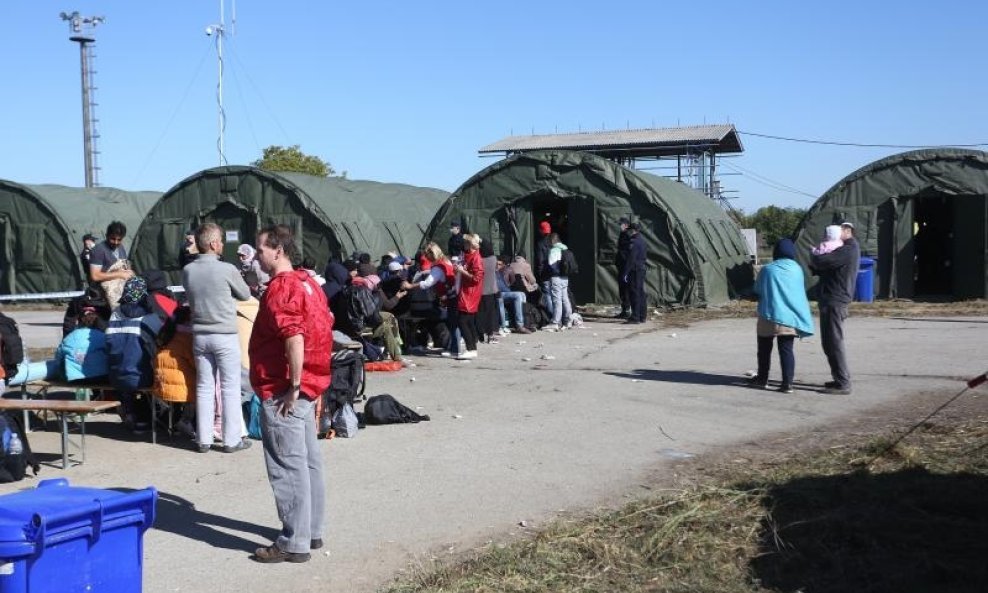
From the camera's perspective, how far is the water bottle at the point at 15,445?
798 centimetres

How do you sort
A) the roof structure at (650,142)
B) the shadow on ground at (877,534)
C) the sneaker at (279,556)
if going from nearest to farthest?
the shadow on ground at (877,534)
the sneaker at (279,556)
the roof structure at (650,142)

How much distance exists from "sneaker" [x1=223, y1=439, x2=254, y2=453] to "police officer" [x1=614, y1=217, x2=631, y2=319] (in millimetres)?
11146

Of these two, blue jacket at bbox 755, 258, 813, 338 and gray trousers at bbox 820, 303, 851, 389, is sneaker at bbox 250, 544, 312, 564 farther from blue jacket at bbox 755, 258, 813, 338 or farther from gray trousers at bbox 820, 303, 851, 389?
gray trousers at bbox 820, 303, 851, 389

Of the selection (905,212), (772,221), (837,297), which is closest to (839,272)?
(837,297)

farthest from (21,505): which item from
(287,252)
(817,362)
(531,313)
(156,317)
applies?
(531,313)

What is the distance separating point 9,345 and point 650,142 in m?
35.2

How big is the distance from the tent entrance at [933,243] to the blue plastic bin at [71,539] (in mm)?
23012

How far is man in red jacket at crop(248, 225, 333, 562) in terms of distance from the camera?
6.27 meters

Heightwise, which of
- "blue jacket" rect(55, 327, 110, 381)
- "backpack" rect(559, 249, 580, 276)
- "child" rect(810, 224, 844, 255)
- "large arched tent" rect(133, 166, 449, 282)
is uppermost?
"large arched tent" rect(133, 166, 449, 282)

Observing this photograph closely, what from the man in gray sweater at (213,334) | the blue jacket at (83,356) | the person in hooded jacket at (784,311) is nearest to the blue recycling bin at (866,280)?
the person in hooded jacket at (784,311)

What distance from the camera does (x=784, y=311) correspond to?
11.4 meters

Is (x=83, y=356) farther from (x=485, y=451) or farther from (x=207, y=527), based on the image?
(x=485, y=451)

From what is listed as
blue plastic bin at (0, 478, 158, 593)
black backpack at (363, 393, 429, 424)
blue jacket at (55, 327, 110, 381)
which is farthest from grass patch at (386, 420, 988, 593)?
blue jacket at (55, 327, 110, 381)

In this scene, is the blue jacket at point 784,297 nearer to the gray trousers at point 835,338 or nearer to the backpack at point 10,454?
the gray trousers at point 835,338
